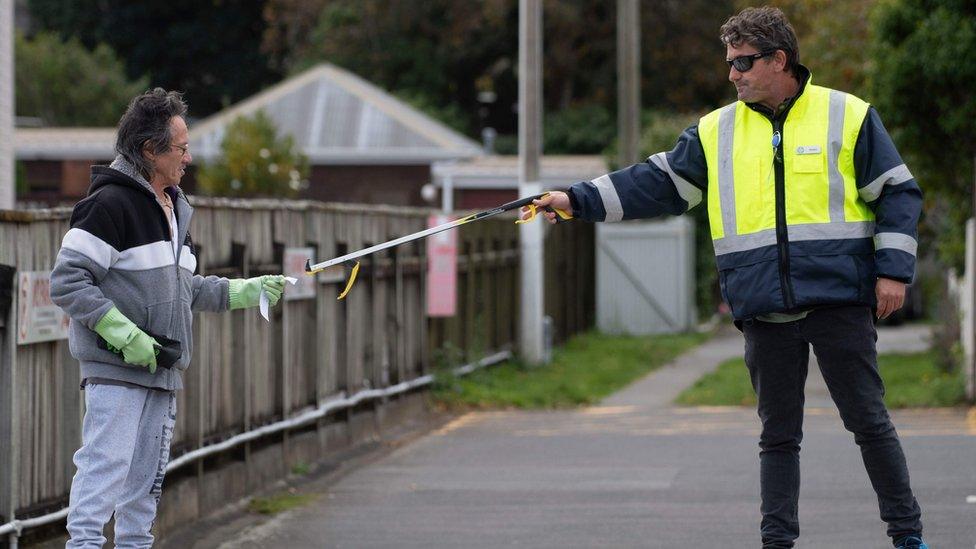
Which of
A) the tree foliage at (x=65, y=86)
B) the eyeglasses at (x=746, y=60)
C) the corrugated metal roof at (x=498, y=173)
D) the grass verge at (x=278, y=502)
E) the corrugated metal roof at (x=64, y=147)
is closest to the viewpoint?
the eyeglasses at (x=746, y=60)

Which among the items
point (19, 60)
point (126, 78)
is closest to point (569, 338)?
point (19, 60)

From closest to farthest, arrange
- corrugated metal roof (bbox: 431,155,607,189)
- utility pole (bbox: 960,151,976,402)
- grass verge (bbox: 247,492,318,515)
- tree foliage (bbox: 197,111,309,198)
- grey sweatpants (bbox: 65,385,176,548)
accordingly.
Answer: grey sweatpants (bbox: 65,385,176,548), grass verge (bbox: 247,492,318,515), utility pole (bbox: 960,151,976,402), tree foliage (bbox: 197,111,309,198), corrugated metal roof (bbox: 431,155,607,189)

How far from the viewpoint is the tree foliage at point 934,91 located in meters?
14.2

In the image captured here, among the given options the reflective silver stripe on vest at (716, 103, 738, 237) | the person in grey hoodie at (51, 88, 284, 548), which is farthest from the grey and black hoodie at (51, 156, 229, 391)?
the reflective silver stripe on vest at (716, 103, 738, 237)

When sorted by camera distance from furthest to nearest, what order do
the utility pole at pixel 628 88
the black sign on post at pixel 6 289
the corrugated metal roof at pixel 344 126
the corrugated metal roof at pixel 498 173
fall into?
the corrugated metal roof at pixel 344 126 < the corrugated metal roof at pixel 498 173 < the utility pole at pixel 628 88 < the black sign on post at pixel 6 289

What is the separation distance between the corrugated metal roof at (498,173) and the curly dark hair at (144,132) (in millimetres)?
26378

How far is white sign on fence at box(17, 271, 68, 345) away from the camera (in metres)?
6.38

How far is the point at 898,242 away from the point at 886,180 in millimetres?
232

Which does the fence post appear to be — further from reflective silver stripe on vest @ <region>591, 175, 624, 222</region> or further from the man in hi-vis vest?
the man in hi-vis vest

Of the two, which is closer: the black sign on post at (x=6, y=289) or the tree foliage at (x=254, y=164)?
the black sign on post at (x=6, y=289)

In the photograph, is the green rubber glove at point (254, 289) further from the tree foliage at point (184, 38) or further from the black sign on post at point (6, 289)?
the tree foliage at point (184, 38)

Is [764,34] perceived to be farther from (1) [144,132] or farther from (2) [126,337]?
(2) [126,337]

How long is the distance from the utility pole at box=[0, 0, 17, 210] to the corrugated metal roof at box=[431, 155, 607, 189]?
71.6 feet

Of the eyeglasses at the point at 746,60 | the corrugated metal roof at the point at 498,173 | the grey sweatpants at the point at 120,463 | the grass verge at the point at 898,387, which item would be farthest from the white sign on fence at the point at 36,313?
the corrugated metal roof at the point at 498,173
